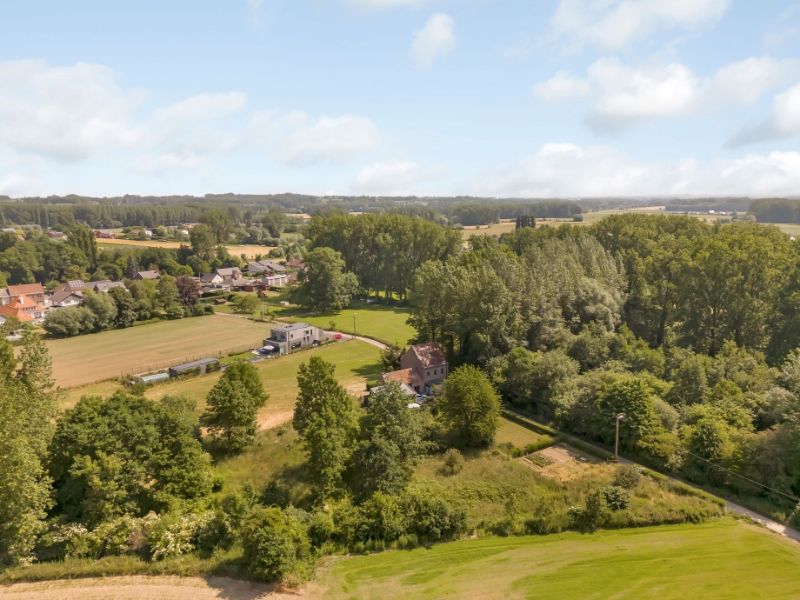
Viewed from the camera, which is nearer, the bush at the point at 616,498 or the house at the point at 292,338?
the bush at the point at 616,498

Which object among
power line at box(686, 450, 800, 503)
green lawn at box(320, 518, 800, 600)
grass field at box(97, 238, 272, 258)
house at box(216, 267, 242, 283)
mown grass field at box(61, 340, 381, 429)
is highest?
grass field at box(97, 238, 272, 258)

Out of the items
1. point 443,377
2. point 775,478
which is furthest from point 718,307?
point 443,377

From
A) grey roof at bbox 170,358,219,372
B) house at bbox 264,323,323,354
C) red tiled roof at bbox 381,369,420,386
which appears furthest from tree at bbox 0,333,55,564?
house at bbox 264,323,323,354

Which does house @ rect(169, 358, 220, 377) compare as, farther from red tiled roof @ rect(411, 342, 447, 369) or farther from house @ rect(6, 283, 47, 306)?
house @ rect(6, 283, 47, 306)

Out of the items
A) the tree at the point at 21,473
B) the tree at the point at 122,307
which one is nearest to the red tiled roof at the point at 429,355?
the tree at the point at 21,473

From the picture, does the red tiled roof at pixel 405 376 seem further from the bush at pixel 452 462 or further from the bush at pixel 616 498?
the bush at pixel 616 498

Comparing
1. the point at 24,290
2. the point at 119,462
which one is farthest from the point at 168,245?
the point at 119,462
